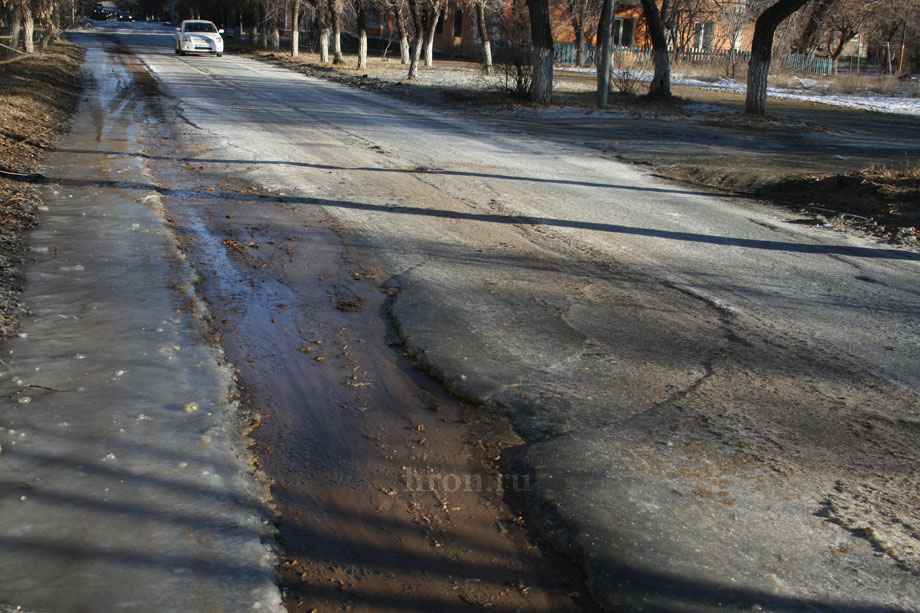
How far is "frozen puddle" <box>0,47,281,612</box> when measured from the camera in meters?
2.56

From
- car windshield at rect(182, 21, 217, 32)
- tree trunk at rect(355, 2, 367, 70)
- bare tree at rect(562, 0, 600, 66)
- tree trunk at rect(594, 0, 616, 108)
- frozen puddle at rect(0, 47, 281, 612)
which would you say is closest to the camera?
frozen puddle at rect(0, 47, 281, 612)

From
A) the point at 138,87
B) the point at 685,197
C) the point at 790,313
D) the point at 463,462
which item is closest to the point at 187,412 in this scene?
the point at 463,462

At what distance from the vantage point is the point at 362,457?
3500 millimetres

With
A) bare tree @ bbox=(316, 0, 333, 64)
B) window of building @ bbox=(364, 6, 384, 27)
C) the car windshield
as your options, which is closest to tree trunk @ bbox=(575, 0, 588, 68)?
bare tree @ bbox=(316, 0, 333, 64)

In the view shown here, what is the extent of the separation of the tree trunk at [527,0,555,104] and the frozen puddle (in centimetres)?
1547

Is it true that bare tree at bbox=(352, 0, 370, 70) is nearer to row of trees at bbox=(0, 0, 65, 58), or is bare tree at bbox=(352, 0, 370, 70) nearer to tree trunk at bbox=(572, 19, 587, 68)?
row of trees at bbox=(0, 0, 65, 58)

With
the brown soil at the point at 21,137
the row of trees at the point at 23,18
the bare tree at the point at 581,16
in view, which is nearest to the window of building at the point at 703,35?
the bare tree at the point at 581,16

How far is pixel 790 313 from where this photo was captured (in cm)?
535

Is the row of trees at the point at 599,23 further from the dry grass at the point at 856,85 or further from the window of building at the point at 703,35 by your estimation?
the dry grass at the point at 856,85

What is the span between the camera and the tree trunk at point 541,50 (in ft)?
64.2

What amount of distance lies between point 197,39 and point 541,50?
26.0m

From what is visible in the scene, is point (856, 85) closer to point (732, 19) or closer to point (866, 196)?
point (732, 19)

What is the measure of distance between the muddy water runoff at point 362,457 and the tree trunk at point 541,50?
14.9 m

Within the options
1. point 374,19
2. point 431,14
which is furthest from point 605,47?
point 374,19
